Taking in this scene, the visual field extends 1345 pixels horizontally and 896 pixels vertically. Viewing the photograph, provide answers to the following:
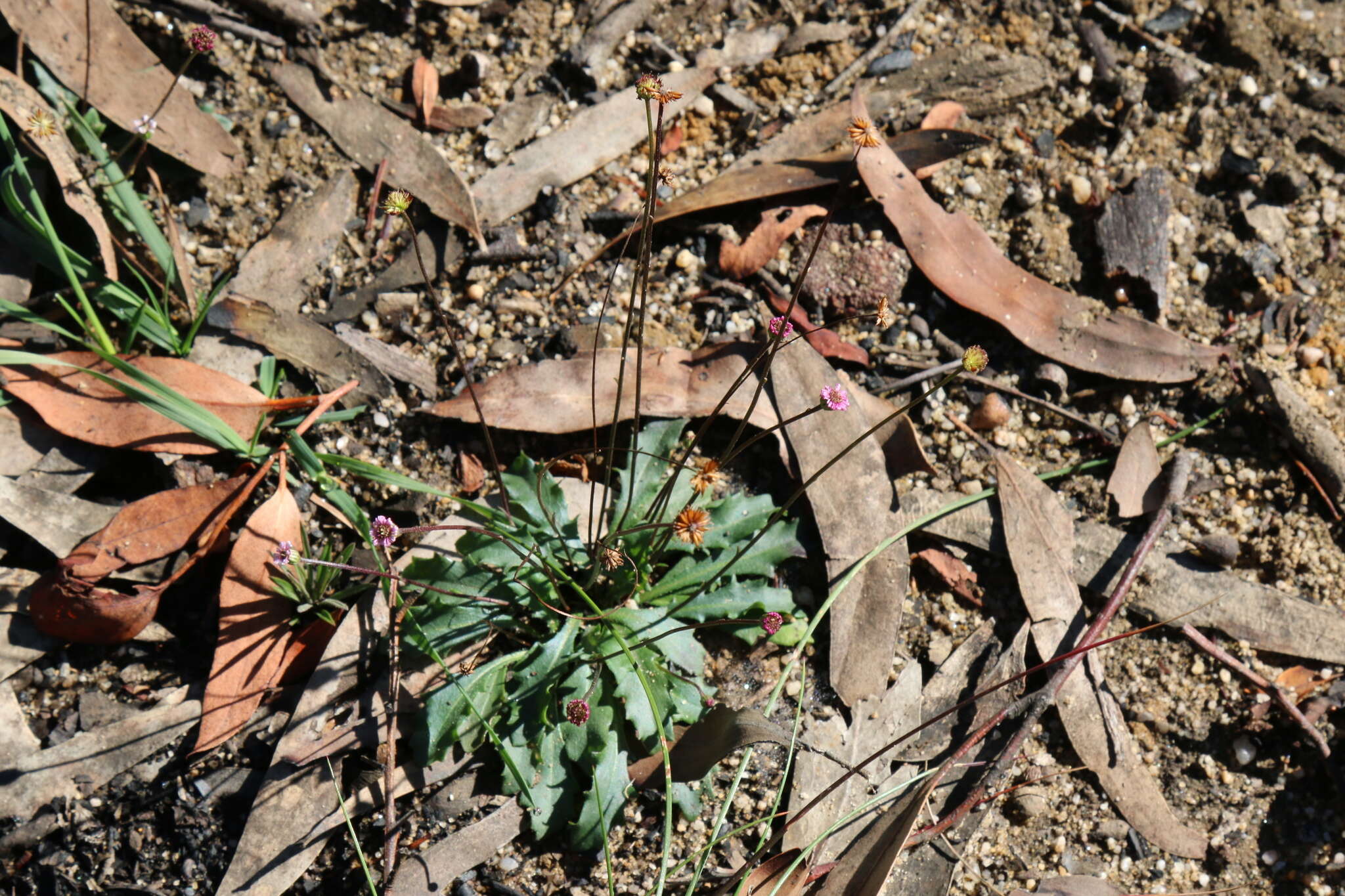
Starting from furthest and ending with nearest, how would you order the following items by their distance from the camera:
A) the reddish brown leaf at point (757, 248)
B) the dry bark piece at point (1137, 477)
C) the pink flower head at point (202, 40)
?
the reddish brown leaf at point (757, 248)
the dry bark piece at point (1137, 477)
the pink flower head at point (202, 40)

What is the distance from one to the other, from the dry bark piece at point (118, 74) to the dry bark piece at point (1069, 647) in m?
2.94

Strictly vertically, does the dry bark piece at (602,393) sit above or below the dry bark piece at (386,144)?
below

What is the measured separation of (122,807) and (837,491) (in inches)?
88.9

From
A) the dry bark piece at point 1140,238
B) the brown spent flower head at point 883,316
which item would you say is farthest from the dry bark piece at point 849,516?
the dry bark piece at point 1140,238

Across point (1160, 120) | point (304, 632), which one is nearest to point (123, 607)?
point (304, 632)

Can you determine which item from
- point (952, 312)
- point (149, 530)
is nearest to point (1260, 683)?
point (952, 312)

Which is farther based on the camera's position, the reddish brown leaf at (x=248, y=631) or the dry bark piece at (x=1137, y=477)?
the dry bark piece at (x=1137, y=477)

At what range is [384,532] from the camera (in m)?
2.30

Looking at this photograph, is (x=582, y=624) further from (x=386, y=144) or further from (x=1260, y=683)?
(x=1260, y=683)

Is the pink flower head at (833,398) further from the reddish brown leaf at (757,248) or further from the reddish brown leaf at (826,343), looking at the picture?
the reddish brown leaf at (757,248)

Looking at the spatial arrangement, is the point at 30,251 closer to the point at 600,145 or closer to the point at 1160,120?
the point at 600,145

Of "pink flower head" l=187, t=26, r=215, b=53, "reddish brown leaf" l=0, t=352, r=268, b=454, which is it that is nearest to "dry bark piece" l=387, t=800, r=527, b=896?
"reddish brown leaf" l=0, t=352, r=268, b=454

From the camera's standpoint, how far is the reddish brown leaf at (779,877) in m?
2.53

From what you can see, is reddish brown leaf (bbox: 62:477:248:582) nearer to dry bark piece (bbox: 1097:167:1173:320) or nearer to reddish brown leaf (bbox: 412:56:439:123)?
reddish brown leaf (bbox: 412:56:439:123)
